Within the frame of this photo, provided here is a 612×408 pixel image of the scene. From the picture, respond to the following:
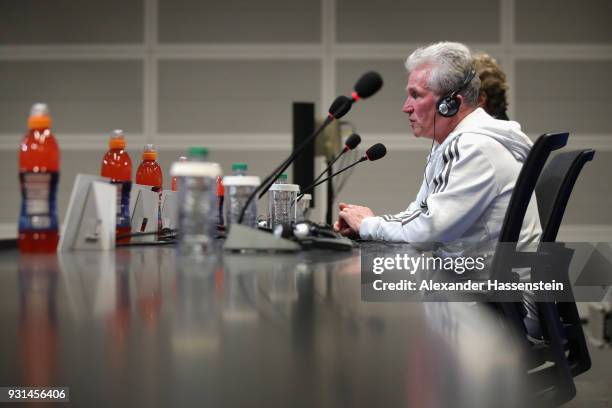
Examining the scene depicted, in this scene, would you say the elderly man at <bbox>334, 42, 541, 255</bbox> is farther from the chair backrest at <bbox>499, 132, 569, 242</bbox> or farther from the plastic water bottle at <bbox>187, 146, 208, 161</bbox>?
the plastic water bottle at <bbox>187, 146, 208, 161</bbox>

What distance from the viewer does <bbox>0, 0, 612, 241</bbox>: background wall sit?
3.83 meters

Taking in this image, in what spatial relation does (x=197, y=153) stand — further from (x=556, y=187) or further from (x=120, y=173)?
(x=556, y=187)

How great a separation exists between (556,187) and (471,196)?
0.22 m

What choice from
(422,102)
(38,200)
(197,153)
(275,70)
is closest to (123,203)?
(38,200)

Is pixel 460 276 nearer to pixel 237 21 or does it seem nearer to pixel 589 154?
pixel 589 154

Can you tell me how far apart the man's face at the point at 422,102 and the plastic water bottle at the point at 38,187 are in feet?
4.39

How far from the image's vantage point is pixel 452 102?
6.49ft

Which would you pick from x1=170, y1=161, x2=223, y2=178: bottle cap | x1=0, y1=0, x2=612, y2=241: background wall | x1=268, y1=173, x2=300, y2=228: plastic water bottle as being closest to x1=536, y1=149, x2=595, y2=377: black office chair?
x1=268, y1=173, x2=300, y2=228: plastic water bottle

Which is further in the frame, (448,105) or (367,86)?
(448,105)

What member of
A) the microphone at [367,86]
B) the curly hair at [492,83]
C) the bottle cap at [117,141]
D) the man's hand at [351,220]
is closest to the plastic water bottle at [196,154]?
the microphone at [367,86]

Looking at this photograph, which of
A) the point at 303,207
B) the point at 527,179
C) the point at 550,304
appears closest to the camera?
the point at 527,179

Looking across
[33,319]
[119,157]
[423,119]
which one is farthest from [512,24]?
[33,319]

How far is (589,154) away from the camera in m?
1.40

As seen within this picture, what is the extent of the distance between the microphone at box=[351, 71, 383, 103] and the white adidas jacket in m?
0.50
